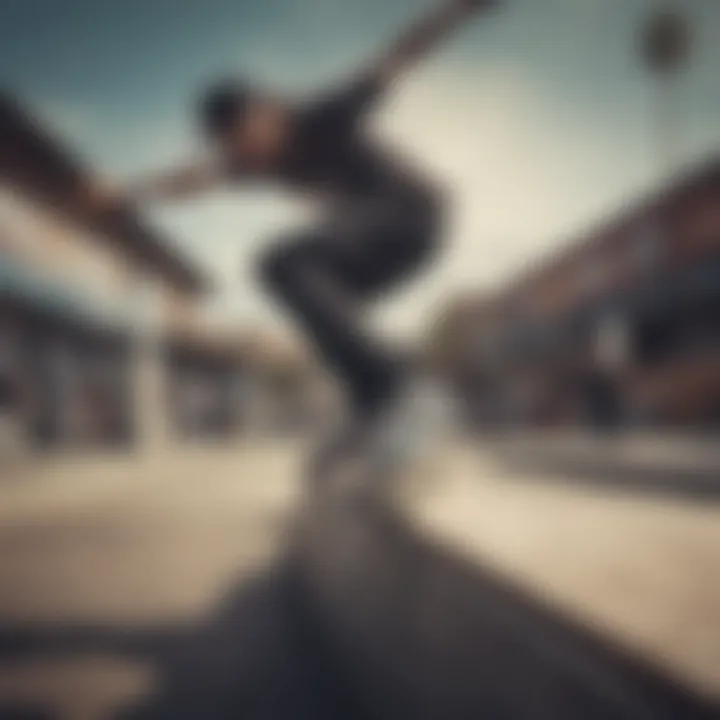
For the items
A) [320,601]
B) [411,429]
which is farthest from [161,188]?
[320,601]

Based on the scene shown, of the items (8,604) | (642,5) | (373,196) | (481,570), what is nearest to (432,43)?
(373,196)

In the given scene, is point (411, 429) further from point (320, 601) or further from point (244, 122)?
point (244, 122)

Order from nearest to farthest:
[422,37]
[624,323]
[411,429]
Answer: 1. [422,37]
2. [411,429]
3. [624,323]

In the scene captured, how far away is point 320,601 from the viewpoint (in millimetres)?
1155

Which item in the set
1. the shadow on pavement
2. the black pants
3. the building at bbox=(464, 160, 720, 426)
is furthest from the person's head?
the shadow on pavement

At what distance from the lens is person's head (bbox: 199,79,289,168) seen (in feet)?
3.76

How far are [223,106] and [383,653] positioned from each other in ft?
3.06

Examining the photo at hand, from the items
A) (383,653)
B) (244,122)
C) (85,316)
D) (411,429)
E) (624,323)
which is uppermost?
(244,122)

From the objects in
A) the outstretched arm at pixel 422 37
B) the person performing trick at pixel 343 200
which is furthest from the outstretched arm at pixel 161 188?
the outstretched arm at pixel 422 37

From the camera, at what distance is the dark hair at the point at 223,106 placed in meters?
1.14

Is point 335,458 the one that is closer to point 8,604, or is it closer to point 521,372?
point 521,372

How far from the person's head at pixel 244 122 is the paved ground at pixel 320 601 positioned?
1.77 feet

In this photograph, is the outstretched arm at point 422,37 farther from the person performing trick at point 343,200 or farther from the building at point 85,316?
the building at point 85,316

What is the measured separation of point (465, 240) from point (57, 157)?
28.8 inches
